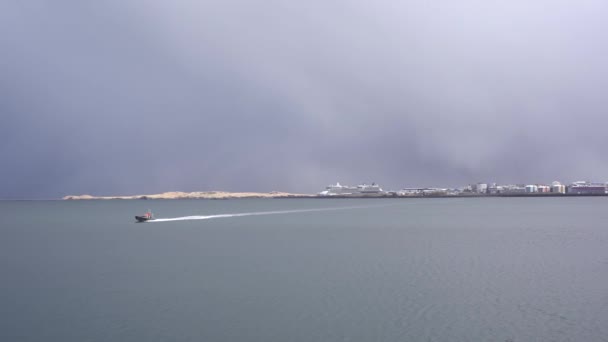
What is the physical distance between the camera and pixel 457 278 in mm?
21078

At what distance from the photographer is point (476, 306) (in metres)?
16.1

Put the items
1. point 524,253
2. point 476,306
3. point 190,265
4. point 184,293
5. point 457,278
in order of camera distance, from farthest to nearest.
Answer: point 524,253 < point 190,265 < point 457,278 < point 184,293 < point 476,306

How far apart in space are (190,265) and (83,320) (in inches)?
413

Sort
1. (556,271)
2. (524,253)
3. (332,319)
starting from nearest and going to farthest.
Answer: (332,319), (556,271), (524,253)

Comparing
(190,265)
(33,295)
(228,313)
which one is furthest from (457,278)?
(33,295)

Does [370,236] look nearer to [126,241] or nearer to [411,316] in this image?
[126,241]

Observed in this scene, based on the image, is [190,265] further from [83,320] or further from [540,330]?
[540,330]

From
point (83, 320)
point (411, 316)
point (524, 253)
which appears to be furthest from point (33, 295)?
point (524, 253)

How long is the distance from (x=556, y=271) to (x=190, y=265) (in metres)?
18.1

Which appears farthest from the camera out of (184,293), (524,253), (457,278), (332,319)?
(524,253)

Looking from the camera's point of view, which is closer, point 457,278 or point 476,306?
point 476,306

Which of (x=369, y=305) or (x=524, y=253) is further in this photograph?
(x=524, y=253)

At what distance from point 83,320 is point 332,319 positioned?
25.4 ft

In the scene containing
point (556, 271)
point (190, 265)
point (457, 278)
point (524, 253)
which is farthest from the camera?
point (524, 253)
